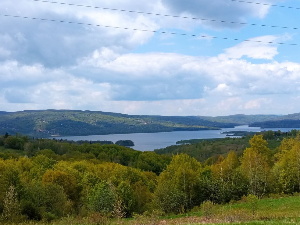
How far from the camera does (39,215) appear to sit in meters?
35.1

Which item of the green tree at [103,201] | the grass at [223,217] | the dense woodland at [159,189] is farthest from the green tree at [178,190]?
the grass at [223,217]

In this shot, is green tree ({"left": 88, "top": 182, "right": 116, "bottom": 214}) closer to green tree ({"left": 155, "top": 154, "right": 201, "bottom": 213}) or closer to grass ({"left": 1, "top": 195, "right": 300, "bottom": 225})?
green tree ({"left": 155, "top": 154, "right": 201, "bottom": 213})

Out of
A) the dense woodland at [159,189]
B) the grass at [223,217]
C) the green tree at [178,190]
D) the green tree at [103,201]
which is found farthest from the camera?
the green tree at [178,190]

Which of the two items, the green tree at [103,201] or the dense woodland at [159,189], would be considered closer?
the dense woodland at [159,189]

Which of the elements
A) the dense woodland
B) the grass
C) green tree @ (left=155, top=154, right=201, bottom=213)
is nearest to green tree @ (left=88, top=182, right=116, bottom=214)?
the dense woodland

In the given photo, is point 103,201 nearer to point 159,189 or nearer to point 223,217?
point 159,189

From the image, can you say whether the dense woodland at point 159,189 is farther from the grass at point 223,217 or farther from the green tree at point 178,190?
the grass at point 223,217

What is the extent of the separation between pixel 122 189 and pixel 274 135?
172m

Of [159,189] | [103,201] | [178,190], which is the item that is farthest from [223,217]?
[103,201]

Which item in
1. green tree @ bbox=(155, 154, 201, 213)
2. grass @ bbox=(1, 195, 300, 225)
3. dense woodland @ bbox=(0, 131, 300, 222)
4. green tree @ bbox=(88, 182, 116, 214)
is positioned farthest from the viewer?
green tree @ bbox=(155, 154, 201, 213)

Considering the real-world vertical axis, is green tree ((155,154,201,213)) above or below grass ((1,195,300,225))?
below

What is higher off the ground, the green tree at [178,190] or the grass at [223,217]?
the grass at [223,217]

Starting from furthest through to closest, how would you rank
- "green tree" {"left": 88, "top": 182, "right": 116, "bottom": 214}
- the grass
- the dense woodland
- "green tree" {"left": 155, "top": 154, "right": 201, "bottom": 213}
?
"green tree" {"left": 155, "top": 154, "right": 201, "bottom": 213}
"green tree" {"left": 88, "top": 182, "right": 116, "bottom": 214}
the dense woodland
the grass

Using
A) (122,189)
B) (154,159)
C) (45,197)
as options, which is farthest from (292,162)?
(154,159)
